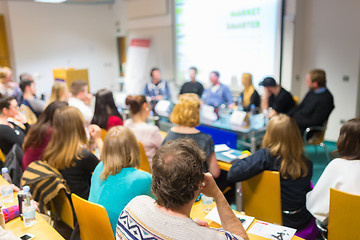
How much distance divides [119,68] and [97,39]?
1.10m

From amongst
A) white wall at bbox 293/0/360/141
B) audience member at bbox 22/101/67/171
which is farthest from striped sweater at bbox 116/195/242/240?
white wall at bbox 293/0/360/141

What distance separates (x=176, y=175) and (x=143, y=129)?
6.68 feet

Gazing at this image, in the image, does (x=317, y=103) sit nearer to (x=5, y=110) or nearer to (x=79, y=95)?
(x=79, y=95)

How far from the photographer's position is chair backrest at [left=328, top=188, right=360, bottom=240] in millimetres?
1729

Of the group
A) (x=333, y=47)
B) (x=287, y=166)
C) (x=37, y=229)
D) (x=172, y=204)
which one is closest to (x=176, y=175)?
(x=172, y=204)

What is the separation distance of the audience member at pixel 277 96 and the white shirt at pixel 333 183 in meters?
2.66

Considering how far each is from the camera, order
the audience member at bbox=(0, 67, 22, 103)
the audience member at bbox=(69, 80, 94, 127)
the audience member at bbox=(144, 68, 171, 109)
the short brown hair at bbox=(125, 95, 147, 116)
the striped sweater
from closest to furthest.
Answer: the striped sweater, the short brown hair at bbox=(125, 95, 147, 116), the audience member at bbox=(69, 80, 94, 127), the audience member at bbox=(0, 67, 22, 103), the audience member at bbox=(144, 68, 171, 109)

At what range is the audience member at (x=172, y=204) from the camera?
3.57ft

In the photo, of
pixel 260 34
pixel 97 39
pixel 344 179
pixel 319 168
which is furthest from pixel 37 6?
pixel 344 179

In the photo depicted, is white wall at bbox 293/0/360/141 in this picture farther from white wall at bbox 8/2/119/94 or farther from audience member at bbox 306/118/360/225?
white wall at bbox 8/2/119/94

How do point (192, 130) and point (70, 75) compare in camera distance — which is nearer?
point (192, 130)

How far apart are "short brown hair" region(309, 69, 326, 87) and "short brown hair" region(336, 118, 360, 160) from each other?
240cm

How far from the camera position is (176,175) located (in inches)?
44.2

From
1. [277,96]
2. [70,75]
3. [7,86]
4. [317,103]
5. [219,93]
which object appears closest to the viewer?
[317,103]
